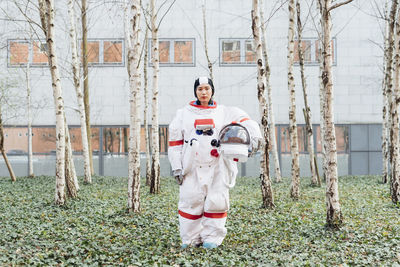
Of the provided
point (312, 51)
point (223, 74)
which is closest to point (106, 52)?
point (223, 74)

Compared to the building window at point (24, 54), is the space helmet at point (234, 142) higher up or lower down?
lower down

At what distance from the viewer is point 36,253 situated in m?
6.09

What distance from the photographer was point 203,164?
639cm

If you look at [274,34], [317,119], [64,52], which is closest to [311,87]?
[317,119]

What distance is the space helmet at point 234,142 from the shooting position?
20.1 ft

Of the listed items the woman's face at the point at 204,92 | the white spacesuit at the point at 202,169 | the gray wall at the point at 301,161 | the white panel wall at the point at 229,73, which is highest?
the white panel wall at the point at 229,73

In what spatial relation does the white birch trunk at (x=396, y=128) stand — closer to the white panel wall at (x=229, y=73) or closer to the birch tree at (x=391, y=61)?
the birch tree at (x=391, y=61)

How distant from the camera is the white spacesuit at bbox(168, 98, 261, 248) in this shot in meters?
6.39

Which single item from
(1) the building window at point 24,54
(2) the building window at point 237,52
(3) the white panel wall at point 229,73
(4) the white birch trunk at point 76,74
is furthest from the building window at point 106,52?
(4) the white birch trunk at point 76,74

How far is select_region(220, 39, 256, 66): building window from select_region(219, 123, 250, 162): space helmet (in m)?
16.2

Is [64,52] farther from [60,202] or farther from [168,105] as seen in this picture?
[60,202]

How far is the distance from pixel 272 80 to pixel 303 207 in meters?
12.0

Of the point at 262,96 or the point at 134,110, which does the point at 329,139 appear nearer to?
the point at 262,96

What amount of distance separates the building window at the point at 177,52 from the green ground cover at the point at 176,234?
1081 centimetres
